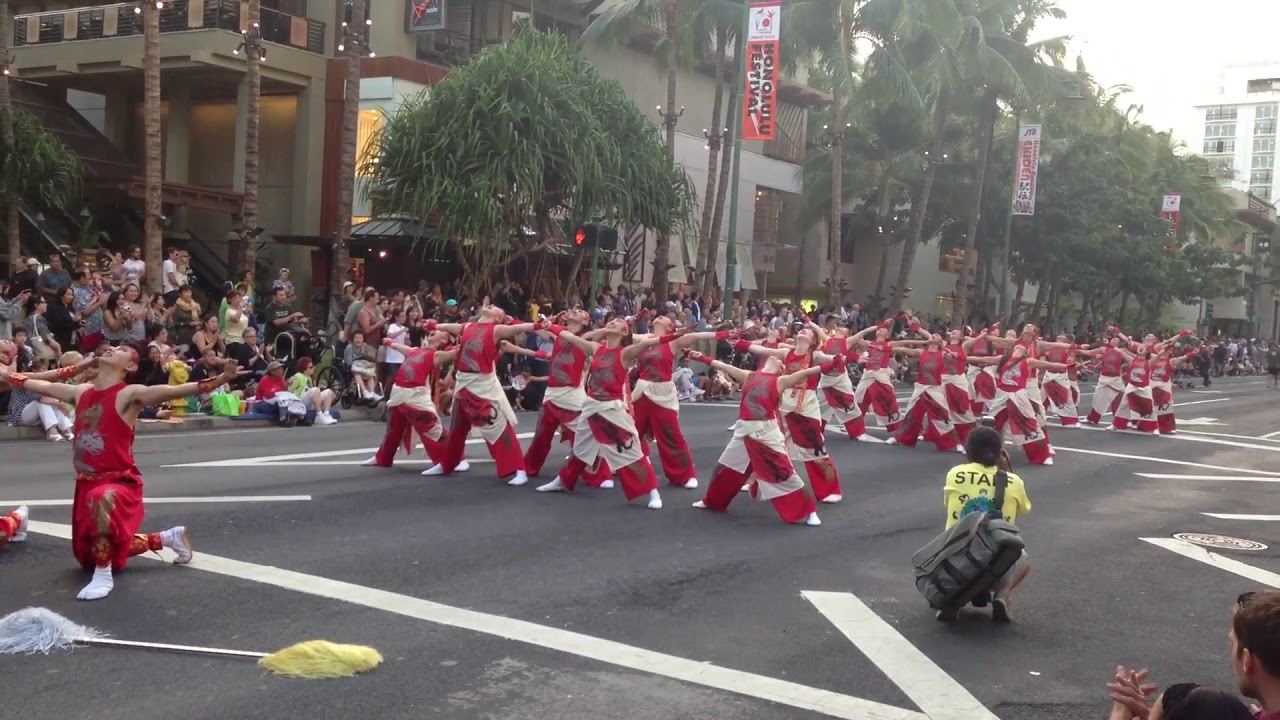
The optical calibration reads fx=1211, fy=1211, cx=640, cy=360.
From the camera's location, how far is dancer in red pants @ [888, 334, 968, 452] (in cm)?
1734

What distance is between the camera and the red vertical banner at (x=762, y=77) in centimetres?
2488

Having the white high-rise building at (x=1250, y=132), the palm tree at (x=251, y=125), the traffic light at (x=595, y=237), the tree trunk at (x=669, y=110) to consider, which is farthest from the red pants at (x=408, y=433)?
the white high-rise building at (x=1250, y=132)

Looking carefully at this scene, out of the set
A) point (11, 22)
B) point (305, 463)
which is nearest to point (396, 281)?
point (11, 22)

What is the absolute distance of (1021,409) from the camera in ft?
55.5

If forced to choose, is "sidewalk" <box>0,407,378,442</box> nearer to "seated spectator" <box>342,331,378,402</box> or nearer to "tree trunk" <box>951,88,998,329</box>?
"seated spectator" <box>342,331,378,402</box>

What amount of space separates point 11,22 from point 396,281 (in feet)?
40.2

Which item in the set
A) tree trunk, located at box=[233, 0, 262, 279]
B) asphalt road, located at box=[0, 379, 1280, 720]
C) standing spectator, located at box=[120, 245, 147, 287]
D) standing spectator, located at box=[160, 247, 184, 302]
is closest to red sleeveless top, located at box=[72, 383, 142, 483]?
asphalt road, located at box=[0, 379, 1280, 720]

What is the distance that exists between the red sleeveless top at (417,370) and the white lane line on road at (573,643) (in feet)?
13.7

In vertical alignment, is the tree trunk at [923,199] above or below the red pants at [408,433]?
above

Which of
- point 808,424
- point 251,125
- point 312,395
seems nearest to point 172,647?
point 808,424

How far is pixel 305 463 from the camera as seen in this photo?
12945mm

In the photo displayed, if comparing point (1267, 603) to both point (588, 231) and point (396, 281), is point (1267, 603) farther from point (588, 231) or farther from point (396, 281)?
point (396, 281)

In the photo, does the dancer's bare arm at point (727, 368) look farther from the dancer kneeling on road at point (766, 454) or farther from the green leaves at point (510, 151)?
the green leaves at point (510, 151)

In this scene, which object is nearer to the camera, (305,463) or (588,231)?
(305,463)
